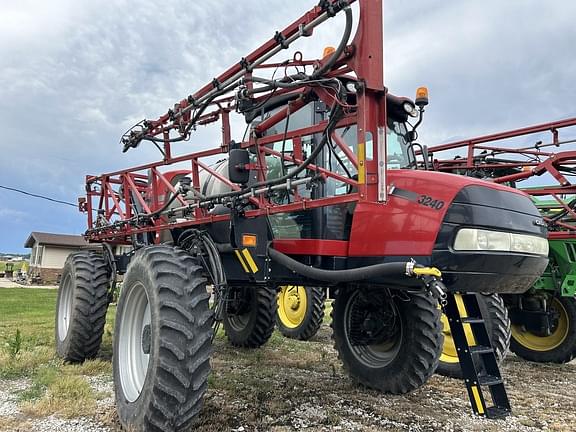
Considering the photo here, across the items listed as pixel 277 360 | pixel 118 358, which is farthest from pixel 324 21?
pixel 277 360

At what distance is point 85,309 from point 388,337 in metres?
3.39

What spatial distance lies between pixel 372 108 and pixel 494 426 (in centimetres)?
283

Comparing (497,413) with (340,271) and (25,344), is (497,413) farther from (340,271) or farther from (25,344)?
(25,344)

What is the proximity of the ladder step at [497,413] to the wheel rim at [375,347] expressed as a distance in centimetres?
146

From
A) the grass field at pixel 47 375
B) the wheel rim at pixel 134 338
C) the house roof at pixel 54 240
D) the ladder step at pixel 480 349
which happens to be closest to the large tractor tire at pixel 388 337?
the ladder step at pixel 480 349

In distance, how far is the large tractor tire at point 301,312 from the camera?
8.30m

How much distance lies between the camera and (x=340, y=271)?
140 inches

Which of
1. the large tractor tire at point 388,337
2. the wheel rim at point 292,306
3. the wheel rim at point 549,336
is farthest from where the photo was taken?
the wheel rim at point 292,306

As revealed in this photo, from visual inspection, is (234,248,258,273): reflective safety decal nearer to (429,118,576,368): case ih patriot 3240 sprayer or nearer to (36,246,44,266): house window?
(429,118,576,368): case ih patriot 3240 sprayer

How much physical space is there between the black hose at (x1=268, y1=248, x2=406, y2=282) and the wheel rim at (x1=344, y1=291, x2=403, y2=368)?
53.8 inches

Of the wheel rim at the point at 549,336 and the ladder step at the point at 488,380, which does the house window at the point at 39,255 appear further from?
the ladder step at the point at 488,380

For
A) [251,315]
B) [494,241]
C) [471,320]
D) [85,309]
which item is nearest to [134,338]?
[85,309]

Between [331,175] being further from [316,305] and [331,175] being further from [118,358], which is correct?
[316,305]

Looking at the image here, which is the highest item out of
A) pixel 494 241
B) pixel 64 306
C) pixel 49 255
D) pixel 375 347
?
pixel 49 255
